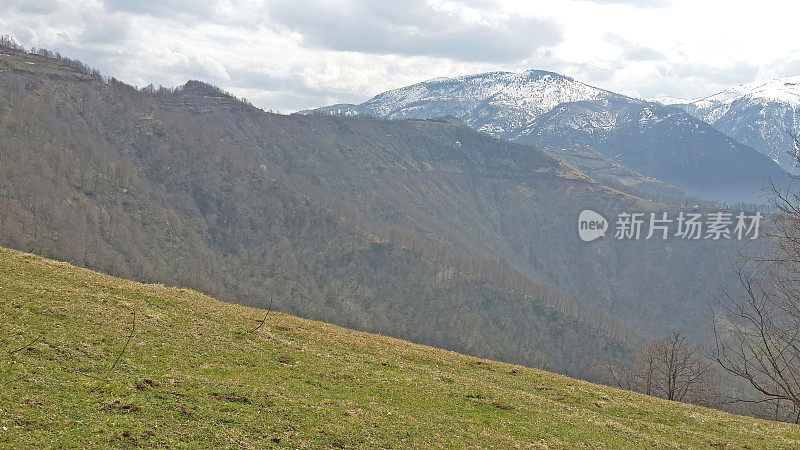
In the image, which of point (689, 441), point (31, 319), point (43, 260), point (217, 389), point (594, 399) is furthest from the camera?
point (43, 260)

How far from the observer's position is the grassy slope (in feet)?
66.0

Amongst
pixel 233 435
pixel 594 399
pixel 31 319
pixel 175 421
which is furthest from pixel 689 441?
pixel 31 319

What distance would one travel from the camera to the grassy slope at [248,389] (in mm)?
20109

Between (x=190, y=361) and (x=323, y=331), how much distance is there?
14.1 metres

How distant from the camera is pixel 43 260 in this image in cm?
3775

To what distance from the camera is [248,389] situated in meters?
24.4

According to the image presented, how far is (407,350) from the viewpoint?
39625mm

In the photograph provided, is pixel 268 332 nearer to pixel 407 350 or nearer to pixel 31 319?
pixel 407 350

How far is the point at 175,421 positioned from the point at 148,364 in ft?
19.8

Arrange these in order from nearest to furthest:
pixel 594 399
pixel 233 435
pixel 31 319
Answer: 1. pixel 233 435
2. pixel 31 319
3. pixel 594 399

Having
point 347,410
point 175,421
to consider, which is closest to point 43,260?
point 175,421

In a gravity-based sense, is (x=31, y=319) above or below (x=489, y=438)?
above

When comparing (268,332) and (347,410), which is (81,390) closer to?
(347,410)

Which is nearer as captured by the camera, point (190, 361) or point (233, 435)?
point (233, 435)
